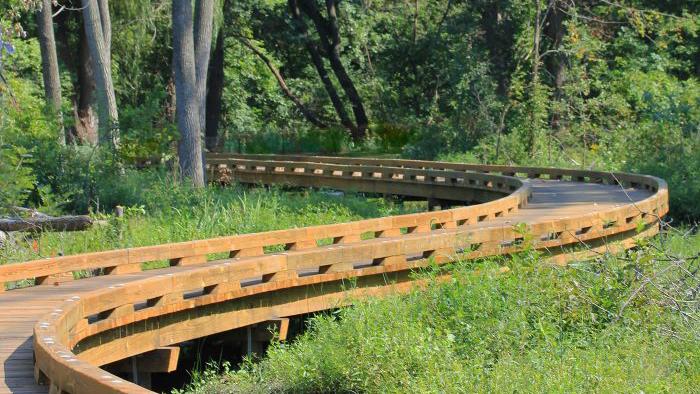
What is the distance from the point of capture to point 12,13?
22.0 metres

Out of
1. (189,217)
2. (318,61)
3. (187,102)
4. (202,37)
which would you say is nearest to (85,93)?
(318,61)

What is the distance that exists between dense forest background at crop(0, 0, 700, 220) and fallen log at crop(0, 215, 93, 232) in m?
6.28

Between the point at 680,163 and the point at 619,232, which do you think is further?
the point at 680,163

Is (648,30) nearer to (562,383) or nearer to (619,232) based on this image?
(619,232)

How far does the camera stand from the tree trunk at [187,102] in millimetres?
28453

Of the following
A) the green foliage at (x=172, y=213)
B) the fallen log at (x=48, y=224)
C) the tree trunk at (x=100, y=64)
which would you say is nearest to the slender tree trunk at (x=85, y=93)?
the tree trunk at (x=100, y=64)

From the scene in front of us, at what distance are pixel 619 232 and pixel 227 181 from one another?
601 inches

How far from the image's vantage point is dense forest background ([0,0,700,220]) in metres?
28.0

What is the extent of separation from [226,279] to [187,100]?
16026mm

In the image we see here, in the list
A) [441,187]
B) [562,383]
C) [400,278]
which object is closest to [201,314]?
[400,278]

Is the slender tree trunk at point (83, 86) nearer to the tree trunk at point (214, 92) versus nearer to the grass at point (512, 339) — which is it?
the tree trunk at point (214, 92)

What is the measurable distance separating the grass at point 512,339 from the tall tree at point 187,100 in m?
14.7

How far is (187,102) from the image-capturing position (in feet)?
94.1

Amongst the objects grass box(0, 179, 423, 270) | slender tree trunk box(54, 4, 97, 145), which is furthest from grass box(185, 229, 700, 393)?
slender tree trunk box(54, 4, 97, 145)
